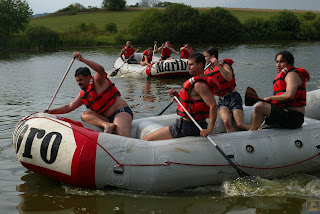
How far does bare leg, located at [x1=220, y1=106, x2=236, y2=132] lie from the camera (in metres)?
6.25

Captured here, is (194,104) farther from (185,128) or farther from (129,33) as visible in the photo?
(129,33)

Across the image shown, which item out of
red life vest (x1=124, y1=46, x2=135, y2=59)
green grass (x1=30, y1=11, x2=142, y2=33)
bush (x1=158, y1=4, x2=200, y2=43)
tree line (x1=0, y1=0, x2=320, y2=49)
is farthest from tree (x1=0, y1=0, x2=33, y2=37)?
red life vest (x1=124, y1=46, x2=135, y2=59)

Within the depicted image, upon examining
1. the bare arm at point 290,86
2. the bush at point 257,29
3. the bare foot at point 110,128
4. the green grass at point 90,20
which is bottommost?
the bare foot at point 110,128

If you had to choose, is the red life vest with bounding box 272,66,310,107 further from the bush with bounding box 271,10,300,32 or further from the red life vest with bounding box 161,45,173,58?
the bush with bounding box 271,10,300,32

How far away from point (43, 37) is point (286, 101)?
3270 cm

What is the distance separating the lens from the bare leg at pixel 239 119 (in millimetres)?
6285

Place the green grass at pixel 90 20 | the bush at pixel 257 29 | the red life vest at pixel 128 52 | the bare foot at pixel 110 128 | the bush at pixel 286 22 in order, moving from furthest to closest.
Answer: the green grass at pixel 90 20
the bush at pixel 257 29
the bush at pixel 286 22
the red life vest at pixel 128 52
the bare foot at pixel 110 128

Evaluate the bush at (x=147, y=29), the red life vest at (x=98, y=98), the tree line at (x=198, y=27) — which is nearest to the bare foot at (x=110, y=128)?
the red life vest at (x=98, y=98)

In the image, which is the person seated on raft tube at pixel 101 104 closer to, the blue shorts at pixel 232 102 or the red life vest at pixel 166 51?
the blue shorts at pixel 232 102

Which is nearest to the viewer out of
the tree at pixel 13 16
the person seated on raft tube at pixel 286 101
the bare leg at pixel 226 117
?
the person seated on raft tube at pixel 286 101

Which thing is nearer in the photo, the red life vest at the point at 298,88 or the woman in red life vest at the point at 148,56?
the red life vest at the point at 298,88

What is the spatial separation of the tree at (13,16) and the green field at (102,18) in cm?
365

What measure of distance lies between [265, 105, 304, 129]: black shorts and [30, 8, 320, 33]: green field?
42.8 meters

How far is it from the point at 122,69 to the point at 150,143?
1192 cm
